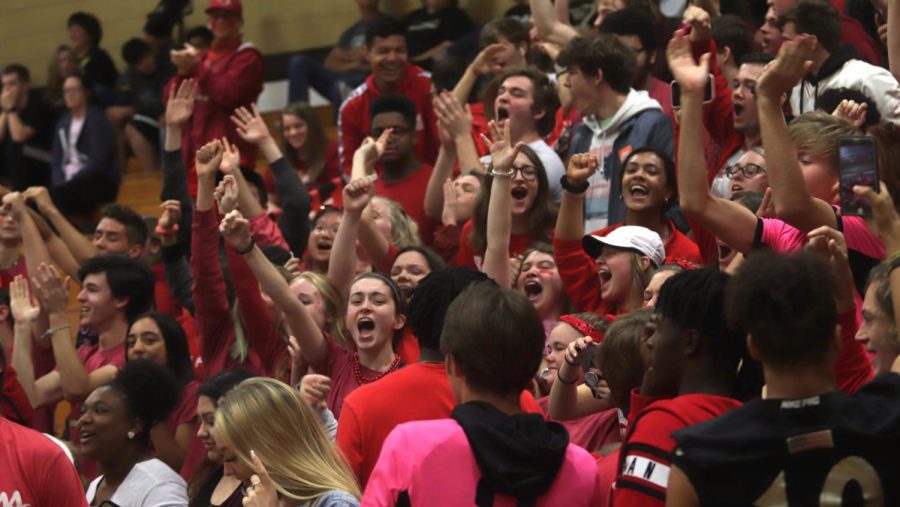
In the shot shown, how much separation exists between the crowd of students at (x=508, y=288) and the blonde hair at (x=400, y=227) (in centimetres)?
1

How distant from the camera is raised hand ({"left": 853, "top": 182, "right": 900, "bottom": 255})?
4.15 m

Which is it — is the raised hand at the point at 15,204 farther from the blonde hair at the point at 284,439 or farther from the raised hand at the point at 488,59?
the blonde hair at the point at 284,439

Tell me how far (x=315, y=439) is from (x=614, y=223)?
283cm

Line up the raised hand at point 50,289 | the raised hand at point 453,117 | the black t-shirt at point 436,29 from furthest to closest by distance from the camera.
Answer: the black t-shirt at point 436,29 → the raised hand at point 453,117 → the raised hand at point 50,289

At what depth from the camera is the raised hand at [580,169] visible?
230 inches

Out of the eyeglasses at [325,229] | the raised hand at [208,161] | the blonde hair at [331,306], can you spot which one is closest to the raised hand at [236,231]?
the blonde hair at [331,306]

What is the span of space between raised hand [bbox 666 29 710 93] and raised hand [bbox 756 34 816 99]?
29cm

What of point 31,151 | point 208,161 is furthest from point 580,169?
point 31,151

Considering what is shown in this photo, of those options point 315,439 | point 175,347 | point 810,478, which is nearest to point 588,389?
point 315,439

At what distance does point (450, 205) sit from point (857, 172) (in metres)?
3.15

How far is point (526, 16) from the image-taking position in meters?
10.5

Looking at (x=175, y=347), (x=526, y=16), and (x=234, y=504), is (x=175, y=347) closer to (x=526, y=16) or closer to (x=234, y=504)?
(x=234, y=504)

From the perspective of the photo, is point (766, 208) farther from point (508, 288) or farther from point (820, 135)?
point (508, 288)

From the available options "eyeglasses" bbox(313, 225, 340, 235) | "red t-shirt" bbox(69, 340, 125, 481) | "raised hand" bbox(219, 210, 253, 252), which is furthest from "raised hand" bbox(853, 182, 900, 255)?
"red t-shirt" bbox(69, 340, 125, 481)
